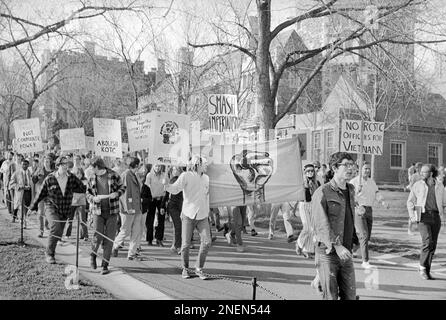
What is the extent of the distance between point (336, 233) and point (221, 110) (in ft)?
27.8

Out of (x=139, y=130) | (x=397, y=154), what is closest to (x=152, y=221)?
(x=139, y=130)

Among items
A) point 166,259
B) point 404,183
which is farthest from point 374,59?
point 404,183

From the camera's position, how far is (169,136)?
11.2 m

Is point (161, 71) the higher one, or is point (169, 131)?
point (161, 71)

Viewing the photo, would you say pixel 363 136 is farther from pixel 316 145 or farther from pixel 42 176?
pixel 316 145

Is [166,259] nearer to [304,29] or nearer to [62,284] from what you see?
[62,284]

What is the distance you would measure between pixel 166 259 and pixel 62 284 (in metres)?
2.72

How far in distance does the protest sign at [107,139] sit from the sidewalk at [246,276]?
326 centimetres

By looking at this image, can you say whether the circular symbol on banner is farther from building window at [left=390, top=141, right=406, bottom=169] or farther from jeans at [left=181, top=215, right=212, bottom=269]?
building window at [left=390, top=141, right=406, bottom=169]

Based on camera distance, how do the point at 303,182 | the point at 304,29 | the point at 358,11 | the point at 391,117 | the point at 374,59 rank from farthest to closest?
1. the point at 391,117
2. the point at 304,29
3. the point at 374,59
4. the point at 358,11
5. the point at 303,182

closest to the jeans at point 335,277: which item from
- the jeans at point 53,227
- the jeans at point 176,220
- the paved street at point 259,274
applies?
the paved street at point 259,274

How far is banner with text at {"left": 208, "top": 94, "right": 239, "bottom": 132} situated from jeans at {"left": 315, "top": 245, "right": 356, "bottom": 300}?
8.39 metres

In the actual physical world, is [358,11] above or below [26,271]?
above
